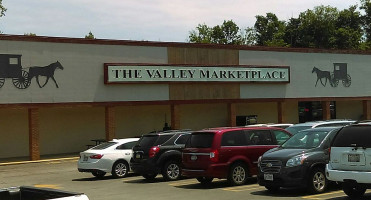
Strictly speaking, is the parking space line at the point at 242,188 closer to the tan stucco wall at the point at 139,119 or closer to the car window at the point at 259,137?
the car window at the point at 259,137

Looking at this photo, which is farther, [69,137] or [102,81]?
[69,137]

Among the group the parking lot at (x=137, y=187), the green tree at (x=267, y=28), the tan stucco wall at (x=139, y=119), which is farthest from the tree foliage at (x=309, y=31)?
the parking lot at (x=137, y=187)

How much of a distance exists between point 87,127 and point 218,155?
20.5m

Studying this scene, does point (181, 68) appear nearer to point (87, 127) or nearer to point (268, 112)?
point (87, 127)

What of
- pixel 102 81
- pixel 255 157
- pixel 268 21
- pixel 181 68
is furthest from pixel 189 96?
pixel 268 21

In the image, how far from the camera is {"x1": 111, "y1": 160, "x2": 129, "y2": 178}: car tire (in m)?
20.2

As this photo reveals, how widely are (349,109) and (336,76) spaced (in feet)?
20.4

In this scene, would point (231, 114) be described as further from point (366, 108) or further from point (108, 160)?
point (108, 160)

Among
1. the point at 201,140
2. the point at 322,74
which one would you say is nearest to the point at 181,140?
the point at 201,140

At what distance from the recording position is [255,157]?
1606 cm

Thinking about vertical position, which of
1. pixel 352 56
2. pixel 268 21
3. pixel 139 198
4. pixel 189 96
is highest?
pixel 268 21

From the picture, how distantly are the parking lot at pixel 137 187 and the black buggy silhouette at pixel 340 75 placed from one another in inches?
956

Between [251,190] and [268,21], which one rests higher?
[268,21]

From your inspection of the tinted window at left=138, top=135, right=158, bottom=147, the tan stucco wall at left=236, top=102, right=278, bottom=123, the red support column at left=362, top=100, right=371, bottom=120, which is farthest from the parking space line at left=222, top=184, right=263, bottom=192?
the red support column at left=362, top=100, right=371, bottom=120
